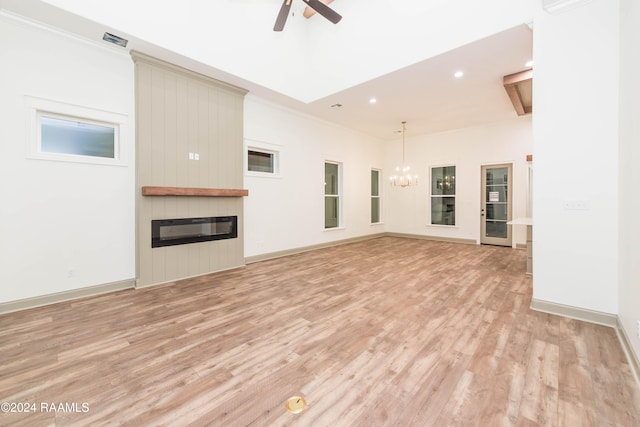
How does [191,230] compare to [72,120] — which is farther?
[191,230]

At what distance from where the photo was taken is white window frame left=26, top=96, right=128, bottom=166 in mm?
3125

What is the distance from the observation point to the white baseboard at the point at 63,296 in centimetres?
299

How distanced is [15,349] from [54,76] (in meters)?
3.12

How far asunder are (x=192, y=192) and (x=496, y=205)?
24.6ft

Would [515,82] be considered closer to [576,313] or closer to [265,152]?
[576,313]

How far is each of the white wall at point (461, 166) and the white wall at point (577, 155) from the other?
14.5 feet

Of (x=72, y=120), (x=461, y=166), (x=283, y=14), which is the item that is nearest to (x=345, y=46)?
(x=283, y=14)

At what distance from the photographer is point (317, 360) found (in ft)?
6.75

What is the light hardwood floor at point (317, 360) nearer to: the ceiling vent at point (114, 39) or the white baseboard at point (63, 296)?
the white baseboard at point (63, 296)

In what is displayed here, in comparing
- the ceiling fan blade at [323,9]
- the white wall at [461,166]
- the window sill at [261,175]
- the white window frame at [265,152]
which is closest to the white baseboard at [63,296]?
the window sill at [261,175]

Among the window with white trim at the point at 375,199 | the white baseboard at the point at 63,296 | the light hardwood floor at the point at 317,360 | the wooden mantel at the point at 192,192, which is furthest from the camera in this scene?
the window with white trim at the point at 375,199

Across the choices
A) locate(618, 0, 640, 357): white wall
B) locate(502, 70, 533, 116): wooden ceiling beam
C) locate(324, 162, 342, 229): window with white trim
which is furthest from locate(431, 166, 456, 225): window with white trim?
locate(618, 0, 640, 357): white wall

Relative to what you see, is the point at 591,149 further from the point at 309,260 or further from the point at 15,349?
the point at 15,349

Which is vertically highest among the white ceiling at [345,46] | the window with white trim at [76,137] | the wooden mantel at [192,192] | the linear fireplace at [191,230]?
the white ceiling at [345,46]
